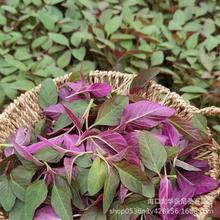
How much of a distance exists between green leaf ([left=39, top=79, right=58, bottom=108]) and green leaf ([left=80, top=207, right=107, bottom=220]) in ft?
0.99

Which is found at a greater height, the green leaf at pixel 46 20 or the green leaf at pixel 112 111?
the green leaf at pixel 46 20

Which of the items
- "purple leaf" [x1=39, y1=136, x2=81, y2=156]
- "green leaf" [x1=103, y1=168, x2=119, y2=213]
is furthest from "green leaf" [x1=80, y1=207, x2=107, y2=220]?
"purple leaf" [x1=39, y1=136, x2=81, y2=156]

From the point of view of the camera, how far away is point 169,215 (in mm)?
932

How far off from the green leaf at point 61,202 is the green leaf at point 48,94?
0.25 metres

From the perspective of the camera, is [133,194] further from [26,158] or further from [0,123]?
[0,123]

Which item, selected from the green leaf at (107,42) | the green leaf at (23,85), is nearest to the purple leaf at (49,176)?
the green leaf at (23,85)

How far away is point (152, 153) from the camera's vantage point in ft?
3.13

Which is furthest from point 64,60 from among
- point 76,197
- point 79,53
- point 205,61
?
point 76,197

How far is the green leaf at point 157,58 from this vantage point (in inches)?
50.4

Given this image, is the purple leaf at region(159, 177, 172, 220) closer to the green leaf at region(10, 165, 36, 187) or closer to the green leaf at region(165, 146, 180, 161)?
the green leaf at region(165, 146, 180, 161)

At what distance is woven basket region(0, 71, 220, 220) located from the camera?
107 centimetres

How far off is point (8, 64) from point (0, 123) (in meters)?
0.25

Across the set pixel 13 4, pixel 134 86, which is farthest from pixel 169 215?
pixel 13 4

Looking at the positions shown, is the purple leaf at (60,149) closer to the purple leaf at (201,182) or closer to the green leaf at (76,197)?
the green leaf at (76,197)
